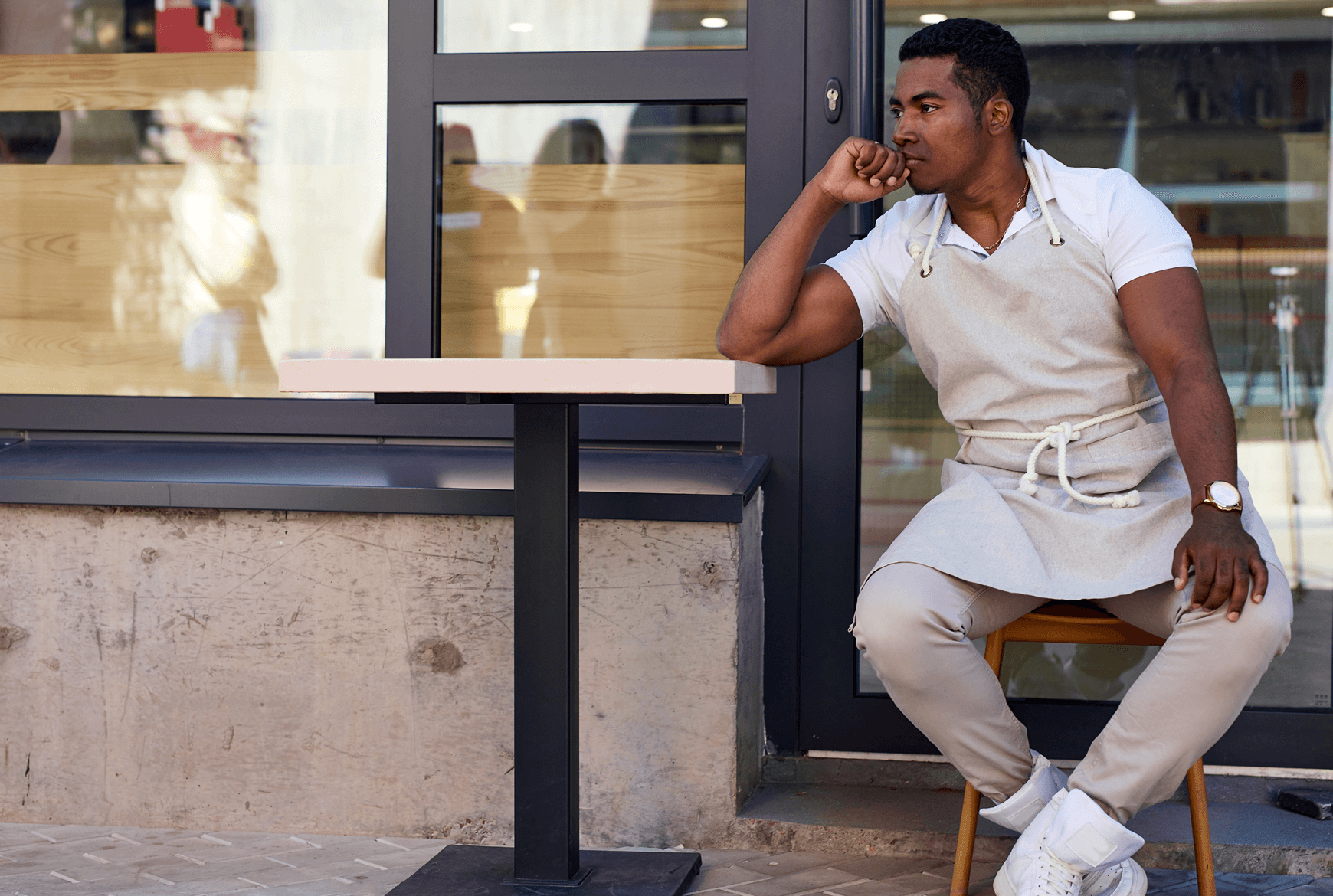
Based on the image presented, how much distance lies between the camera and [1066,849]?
74.3 inches

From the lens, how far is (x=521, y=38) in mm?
3033

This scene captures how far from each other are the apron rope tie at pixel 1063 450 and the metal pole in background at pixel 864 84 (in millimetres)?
671

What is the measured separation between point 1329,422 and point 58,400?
10.0ft

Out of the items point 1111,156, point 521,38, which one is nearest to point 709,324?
point 521,38

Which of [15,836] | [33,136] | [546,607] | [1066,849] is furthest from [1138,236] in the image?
[33,136]

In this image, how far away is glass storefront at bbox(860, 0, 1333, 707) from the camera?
2.89 metres

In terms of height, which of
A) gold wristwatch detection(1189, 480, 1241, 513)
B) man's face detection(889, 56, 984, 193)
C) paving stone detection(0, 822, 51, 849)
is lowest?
paving stone detection(0, 822, 51, 849)

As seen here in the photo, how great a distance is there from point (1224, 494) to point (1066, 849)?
59 centimetres

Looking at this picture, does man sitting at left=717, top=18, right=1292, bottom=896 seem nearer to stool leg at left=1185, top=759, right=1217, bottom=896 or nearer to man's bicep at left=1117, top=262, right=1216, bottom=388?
man's bicep at left=1117, top=262, right=1216, bottom=388

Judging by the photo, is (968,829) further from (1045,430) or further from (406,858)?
(406,858)

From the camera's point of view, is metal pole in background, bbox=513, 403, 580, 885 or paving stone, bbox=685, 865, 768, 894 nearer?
metal pole in background, bbox=513, 403, 580, 885

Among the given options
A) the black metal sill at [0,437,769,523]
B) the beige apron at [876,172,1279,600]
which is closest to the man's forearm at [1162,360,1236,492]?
the beige apron at [876,172,1279,600]

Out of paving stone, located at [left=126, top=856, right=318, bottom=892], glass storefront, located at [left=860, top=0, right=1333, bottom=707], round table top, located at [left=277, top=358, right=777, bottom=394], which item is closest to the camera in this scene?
round table top, located at [left=277, top=358, right=777, bottom=394]

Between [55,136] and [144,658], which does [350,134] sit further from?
[144,658]
